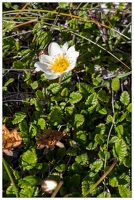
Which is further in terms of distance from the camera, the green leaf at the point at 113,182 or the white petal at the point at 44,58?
the white petal at the point at 44,58

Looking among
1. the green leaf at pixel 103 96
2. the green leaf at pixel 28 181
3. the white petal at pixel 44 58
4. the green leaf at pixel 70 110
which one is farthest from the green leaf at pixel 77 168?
the white petal at pixel 44 58

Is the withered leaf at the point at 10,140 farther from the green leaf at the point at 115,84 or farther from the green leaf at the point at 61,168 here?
the green leaf at the point at 115,84

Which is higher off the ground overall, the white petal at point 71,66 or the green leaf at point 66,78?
the white petal at point 71,66

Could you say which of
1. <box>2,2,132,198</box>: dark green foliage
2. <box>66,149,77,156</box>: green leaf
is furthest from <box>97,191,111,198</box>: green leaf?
<box>66,149,77,156</box>: green leaf

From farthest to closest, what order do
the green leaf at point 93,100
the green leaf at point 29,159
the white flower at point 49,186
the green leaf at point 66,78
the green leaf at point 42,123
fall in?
the green leaf at point 66,78
the green leaf at point 93,100
the green leaf at point 42,123
the green leaf at point 29,159
the white flower at point 49,186

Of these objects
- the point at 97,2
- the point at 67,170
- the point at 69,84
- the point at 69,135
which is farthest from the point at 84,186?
the point at 97,2

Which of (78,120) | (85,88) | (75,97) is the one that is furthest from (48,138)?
(85,88)

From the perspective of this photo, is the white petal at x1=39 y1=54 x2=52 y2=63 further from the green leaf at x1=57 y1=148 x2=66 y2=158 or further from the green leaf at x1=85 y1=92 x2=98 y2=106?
the green leaf at x1=57 y1=148 x2=66 y2=158
